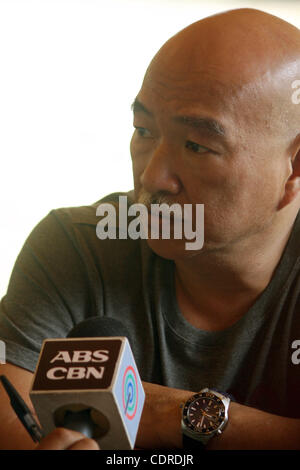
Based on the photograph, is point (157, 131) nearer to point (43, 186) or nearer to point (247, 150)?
point (247, 150)

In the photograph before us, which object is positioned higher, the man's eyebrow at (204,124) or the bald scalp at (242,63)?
the bald scalp at (242,63)

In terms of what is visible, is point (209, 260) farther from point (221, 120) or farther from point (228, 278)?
point (221, 120)

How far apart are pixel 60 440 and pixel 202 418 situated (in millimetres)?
427

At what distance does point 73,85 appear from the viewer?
2.51 m

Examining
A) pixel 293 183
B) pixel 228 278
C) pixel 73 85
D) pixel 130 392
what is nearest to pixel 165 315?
pixel 228 278

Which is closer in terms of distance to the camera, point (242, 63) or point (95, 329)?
point (95, 329)

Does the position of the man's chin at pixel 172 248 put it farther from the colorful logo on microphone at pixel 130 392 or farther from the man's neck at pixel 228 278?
the colorful logo on microphone at pixel 130 392

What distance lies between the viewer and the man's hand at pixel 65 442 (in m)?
0.66

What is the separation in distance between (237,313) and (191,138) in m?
0.41

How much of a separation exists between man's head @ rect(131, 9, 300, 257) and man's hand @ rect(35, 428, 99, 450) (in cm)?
49

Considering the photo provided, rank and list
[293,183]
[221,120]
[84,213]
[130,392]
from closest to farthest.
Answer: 1. [130,392]
2. [221,120]
3. [293,183]
4. [84,213]

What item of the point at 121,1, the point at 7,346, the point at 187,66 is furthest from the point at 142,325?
the point at 121,1

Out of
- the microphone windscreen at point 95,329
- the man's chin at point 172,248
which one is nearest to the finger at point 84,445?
the microphone windscreen at point 95,329
